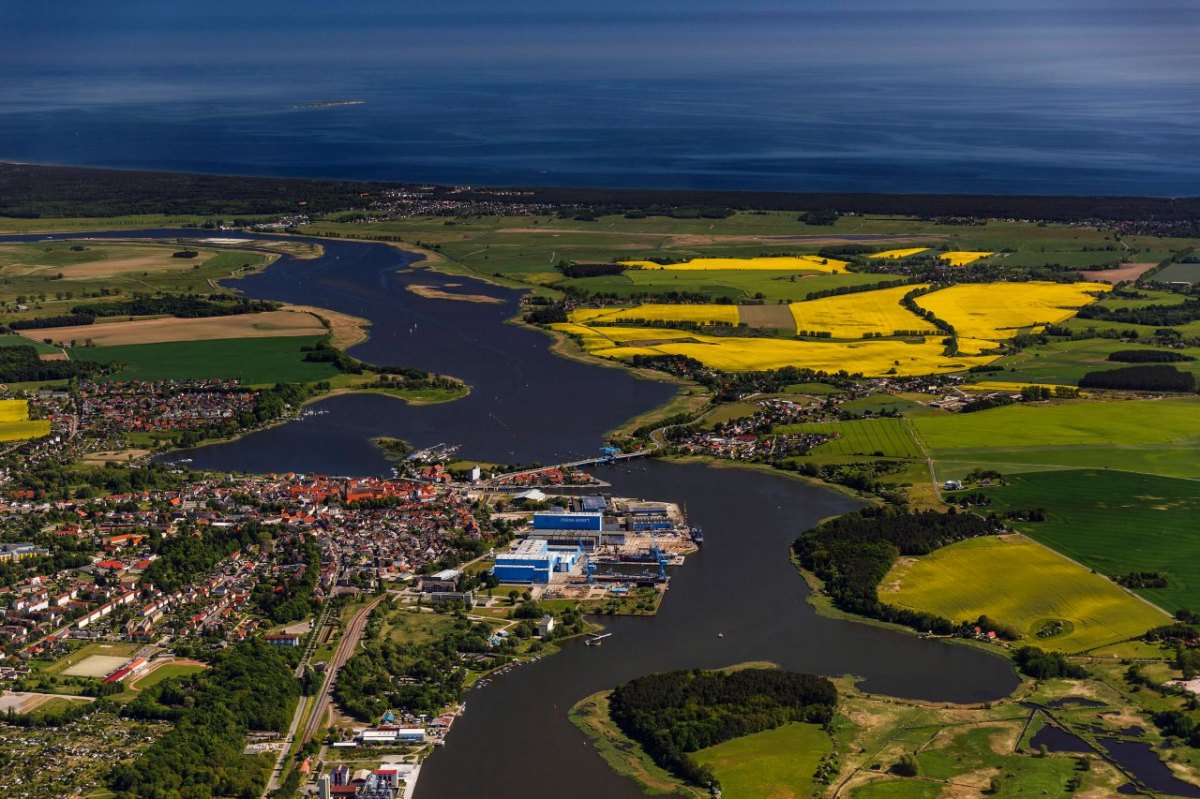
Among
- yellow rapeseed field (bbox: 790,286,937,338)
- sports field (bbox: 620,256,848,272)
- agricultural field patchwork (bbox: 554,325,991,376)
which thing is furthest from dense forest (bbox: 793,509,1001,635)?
sports field (bbox: 620,256,848,272)

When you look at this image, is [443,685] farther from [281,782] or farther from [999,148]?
[999,148]

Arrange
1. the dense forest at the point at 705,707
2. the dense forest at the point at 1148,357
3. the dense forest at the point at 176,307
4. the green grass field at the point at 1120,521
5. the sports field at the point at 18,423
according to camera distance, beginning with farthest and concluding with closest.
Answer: the dense forest at the point at 176,307 < the dense forest at the point at 1148,357 < the sports field at the point at 18,423 < the green grass field at the point at 1120,521 < the dense forest at the point at 705,707

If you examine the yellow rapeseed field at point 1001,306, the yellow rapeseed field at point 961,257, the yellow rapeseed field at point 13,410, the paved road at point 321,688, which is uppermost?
the yellow rapeseed field at point 961,257

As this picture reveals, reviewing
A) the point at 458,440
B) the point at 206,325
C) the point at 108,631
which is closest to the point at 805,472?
the point at 458,440

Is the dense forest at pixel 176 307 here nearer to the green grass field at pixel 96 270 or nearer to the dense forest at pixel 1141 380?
the green grass field at pixel 96 270

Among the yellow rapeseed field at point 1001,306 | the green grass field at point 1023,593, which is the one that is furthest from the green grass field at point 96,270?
the green grass field at point 1023,593

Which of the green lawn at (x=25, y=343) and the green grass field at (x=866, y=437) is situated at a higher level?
the green lawn at (x=25, y=343)
